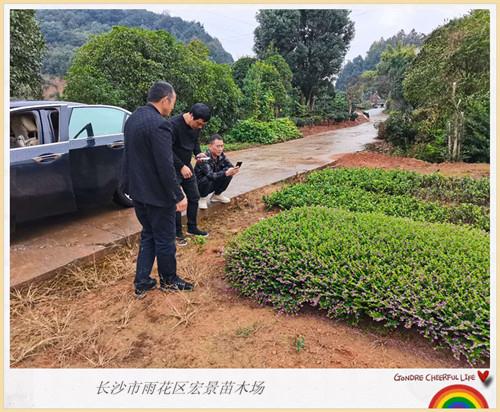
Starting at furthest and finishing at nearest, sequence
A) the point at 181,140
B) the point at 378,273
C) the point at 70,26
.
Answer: the point at 70,26 < the point at 181,140 < the point at 378,273

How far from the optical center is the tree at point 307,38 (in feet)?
64.8

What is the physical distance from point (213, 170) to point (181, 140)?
3.64ft

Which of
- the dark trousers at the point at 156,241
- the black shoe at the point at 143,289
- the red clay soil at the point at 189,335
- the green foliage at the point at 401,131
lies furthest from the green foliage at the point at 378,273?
the green foliage at the point at 401,131

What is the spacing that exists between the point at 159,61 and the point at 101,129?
18.7ft

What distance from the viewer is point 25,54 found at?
8422mm

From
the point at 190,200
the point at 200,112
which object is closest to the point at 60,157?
the point at 190,200

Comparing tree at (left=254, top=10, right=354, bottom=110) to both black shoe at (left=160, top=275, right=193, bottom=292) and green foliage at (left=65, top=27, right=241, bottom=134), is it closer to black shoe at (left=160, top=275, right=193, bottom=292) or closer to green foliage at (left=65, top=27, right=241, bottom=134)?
green foliage at (left=65, top=27, right=241, bottom=134)

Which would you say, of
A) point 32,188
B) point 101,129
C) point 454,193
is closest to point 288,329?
point 32,188

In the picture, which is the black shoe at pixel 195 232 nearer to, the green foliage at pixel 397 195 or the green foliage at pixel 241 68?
the green foliage at pixel 397 195

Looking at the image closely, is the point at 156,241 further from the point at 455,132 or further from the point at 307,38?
the point at 307,38

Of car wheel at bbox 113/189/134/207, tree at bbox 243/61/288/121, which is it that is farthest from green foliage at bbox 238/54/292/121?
car wheel at bbox 113/189/134/207

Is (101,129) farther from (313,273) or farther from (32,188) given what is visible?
(313,273)

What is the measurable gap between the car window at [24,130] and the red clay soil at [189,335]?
1.49m

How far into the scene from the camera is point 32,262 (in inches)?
124
